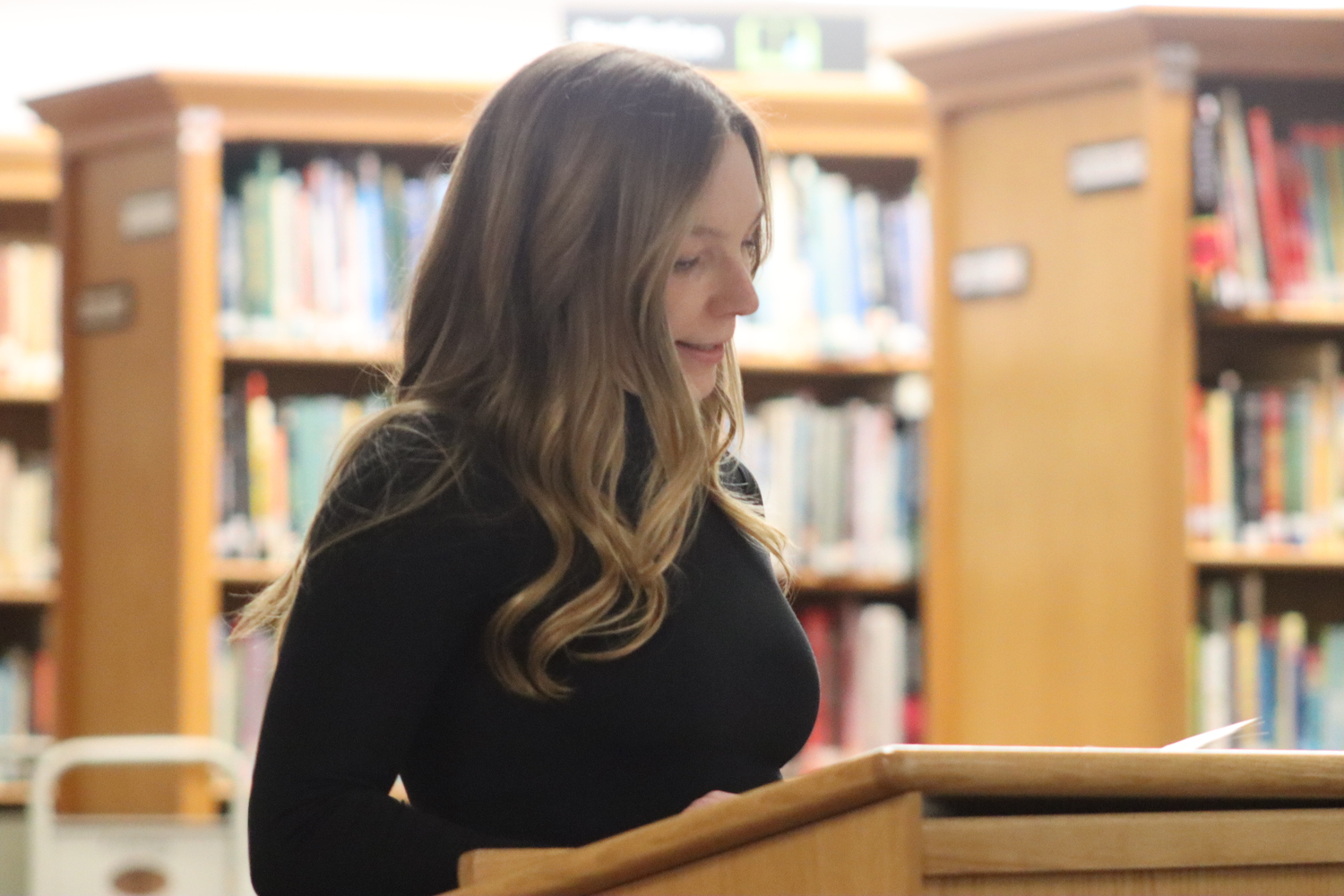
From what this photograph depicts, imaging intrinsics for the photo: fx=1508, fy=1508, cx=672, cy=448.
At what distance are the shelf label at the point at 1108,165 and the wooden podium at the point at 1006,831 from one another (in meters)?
2.03

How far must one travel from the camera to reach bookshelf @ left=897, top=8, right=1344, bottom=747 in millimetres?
2582

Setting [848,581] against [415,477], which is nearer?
[415,477]

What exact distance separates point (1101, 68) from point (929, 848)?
7.32 ft

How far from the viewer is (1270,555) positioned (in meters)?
2.64

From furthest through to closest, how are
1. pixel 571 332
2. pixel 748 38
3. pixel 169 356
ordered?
pixel 748 38, pixel 169 356, pixel 571 332

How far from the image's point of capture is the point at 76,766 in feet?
9.70

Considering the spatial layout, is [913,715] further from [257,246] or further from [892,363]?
[257,246]

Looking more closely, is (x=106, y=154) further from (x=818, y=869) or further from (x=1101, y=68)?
(x=818, y=869)

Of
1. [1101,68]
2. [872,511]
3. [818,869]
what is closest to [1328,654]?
[872,511]

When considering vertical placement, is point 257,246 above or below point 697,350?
above

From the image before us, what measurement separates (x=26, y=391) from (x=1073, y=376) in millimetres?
2271

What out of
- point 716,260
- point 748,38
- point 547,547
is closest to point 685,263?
point 716,260

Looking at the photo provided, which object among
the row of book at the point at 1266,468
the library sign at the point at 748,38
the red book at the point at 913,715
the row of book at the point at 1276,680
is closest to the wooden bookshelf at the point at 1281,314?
the row of book at the point at 1266,468

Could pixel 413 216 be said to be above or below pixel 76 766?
above
